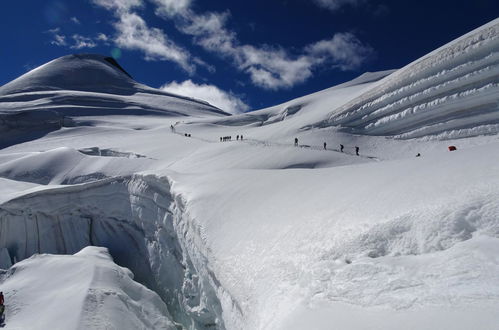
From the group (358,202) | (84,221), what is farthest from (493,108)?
(84,221)

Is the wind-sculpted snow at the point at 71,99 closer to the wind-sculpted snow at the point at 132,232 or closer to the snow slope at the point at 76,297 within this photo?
the wind-sculpted snow at the point at 132,232

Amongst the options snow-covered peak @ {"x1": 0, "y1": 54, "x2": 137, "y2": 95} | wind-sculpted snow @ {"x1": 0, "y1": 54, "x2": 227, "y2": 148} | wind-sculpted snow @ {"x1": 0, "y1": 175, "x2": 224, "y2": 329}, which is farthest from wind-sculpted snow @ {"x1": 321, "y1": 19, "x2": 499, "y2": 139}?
snow-covered peak @ {"x1": 0, "y1": 54, "x2": 137, "y2": 95}

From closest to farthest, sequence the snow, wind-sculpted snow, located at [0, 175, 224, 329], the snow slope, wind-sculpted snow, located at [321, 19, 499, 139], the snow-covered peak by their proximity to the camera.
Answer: the snow
the snow slope
wind-sculpted snow, located at [0, 175, 224, 329]
wind-sculpted snow, located at [321, 19, 499, 139]
the snow-covered peak

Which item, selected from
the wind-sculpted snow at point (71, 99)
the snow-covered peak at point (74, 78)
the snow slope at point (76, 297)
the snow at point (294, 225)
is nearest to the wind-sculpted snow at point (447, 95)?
the snow at point (294, 225)

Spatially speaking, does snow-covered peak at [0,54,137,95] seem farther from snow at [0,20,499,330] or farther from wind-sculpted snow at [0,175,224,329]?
wind-sculpted snow at [0,175,224,329]

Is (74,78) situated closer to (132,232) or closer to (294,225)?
(132,232)

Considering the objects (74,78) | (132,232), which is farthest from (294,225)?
(74,78)

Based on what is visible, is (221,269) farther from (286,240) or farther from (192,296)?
(192,296)

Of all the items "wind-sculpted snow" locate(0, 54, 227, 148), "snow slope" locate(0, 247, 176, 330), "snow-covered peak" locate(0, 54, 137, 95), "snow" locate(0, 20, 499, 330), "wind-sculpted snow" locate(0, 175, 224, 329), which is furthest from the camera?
"snow-covered peak" locate(0, 54, 137, 95)

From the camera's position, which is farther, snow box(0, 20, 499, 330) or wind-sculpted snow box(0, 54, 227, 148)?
wind-sculpted snow box(0, 54, 227, 148)

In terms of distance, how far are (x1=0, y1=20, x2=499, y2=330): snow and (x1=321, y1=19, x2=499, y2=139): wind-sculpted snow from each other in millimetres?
81

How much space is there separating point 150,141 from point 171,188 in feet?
83.0

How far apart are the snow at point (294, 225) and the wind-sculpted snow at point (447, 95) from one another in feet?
0.27

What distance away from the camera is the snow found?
455 cm
